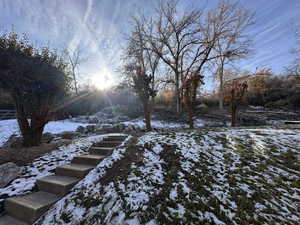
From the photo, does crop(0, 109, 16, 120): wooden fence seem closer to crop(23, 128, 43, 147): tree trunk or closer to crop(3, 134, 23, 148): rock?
crop(3, 134, 23, 148): rock

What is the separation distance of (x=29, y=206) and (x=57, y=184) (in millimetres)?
402

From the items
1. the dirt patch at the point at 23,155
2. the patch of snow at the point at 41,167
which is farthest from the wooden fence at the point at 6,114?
the patch of snow at the point at 41,167

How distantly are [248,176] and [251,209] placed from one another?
0.68 meters

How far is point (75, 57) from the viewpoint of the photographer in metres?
19.7

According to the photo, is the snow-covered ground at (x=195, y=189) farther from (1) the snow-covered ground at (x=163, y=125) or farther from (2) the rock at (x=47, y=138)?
(1) the snow-covered ground at (x=163, y=125)

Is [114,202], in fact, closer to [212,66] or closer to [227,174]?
[227,174]

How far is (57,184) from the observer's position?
217 centimetres

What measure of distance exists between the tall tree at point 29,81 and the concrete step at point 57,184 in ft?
7.66

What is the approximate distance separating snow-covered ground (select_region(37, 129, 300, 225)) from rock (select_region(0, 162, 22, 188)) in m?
1.31

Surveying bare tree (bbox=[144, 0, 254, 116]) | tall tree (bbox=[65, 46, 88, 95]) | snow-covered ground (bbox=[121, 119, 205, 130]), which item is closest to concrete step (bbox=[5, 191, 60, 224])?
snow-covered ground (bbox=[121, 119, 205, 130])

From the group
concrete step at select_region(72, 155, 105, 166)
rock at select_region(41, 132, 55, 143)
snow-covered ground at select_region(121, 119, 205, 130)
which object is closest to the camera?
concrete step at select_region(72, 155, 105, 166)

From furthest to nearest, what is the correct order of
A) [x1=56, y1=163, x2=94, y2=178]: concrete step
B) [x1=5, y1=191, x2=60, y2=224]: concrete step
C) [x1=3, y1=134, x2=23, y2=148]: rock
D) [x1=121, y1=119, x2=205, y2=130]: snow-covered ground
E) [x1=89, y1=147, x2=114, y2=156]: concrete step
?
[x1=121, y1=119, x2=205, y2=130]: snow-covered ground, [x1=3, y1=134, x2=23, y2=148]: rock, [x1=89, y1=147, x2=114, y2=156]: concrete step, [x1=56, y1=163, x2=94, y2=178]: concrete step, [x1=5, y1=191, x2=60, y2=224]: concrete step

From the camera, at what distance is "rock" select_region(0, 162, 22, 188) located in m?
2.34

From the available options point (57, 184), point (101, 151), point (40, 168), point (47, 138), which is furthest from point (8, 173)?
point (47, 138)
